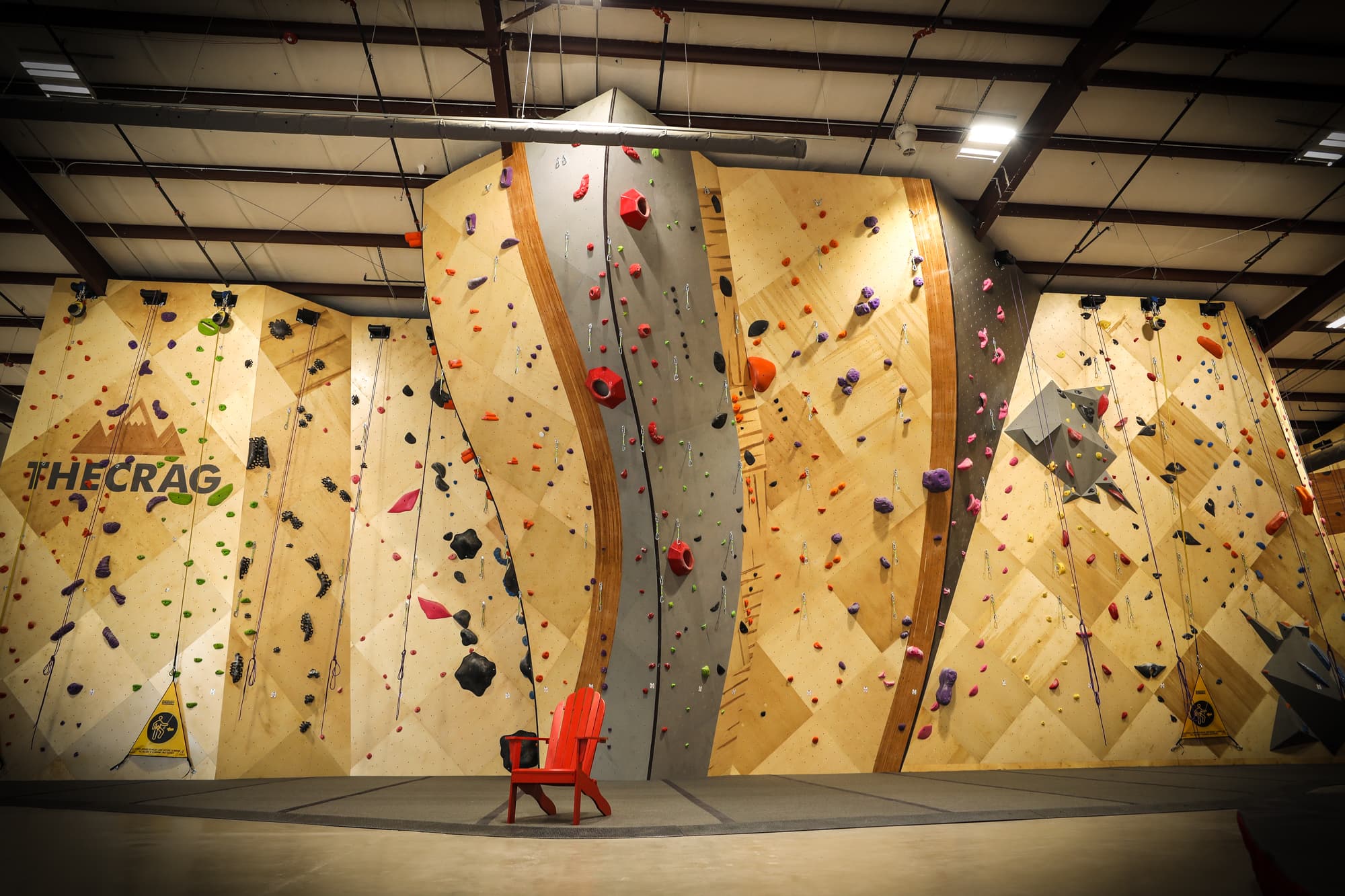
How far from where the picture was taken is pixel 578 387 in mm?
6215

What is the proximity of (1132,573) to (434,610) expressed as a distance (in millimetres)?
7751

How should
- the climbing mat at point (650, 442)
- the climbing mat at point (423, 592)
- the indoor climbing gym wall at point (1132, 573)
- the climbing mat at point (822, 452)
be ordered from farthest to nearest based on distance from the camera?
1. the climbing mat at point (423, 592)
2. the indoor climbing gym wall at point (1132, 573)
3. the climbing mat at point (822, 452)
4. the climbing mat at point (650, 442)

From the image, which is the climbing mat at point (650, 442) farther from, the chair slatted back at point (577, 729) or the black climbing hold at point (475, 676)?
the chair slatted back at point (577, 729)

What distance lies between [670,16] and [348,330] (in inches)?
211

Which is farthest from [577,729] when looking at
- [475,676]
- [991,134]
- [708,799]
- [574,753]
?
[991,134]

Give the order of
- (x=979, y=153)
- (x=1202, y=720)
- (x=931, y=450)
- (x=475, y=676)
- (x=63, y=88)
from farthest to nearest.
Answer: (x=475, y=676), (x=1202, y=720), (x=931, y=450), (x=979, y=153), (x=63, y=88)

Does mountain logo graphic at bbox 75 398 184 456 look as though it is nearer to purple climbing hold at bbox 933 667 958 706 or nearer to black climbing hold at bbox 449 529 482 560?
black climbing hold at bbox 449 529 482 560

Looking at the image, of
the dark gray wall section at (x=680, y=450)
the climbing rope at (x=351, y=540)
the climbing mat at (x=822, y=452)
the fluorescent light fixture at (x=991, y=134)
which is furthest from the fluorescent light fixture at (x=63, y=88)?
the fluorescent light fixture at (x=991, y=134)

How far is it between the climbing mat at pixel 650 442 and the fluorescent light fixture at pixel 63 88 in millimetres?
3931

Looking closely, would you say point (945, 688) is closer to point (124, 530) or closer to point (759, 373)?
point (759, 373)

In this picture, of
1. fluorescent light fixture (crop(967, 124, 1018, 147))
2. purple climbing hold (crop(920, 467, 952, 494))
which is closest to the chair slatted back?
purple climbing hold (crop(920, 467, 952, 494))

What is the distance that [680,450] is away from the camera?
6273 mm

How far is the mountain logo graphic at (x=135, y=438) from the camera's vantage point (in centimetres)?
761

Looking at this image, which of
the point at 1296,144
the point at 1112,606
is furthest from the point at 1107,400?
the point at 1296,144
